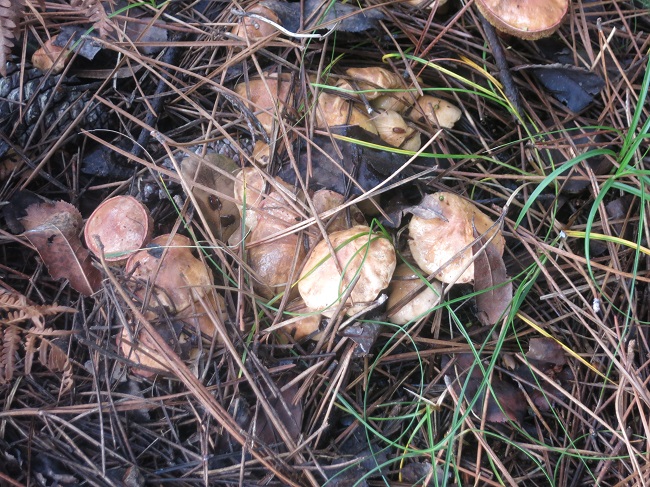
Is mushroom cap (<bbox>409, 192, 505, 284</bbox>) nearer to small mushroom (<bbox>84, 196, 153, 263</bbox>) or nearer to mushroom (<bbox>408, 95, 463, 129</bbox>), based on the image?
mushroom (<bbox>408, 95, 463, 129</bbox>)

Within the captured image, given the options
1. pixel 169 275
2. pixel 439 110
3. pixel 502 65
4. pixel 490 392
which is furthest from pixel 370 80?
pixel 490 392

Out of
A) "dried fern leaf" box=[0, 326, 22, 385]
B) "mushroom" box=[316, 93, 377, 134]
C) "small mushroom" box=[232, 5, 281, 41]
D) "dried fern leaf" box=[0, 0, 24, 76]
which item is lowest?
"dried fern leaf" box=[0, 326, 22, 385]

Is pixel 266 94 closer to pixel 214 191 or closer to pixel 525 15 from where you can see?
pixel 214 191

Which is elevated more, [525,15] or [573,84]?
[525,15]

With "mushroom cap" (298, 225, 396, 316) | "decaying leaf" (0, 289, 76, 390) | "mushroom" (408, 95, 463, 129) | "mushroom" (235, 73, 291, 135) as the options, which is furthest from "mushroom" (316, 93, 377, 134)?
"decaying leaf" (0, 289, 76, 390)

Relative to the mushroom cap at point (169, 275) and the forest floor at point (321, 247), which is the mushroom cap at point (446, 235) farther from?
the mushroom cap at point (169, 275)

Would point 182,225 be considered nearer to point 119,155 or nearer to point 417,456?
point 119,155

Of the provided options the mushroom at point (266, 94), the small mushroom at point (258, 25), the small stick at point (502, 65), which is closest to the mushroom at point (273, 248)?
the mushroom at point (266, 94)
